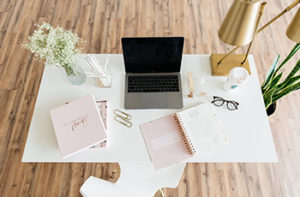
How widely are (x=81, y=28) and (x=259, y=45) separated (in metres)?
1.99

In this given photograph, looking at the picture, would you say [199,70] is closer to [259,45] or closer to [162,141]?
[162,141]

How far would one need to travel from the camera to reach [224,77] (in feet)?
4.42

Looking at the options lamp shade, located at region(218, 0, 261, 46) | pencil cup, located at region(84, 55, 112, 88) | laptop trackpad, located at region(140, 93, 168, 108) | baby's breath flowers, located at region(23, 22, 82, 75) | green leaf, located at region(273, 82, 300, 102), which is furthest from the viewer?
green leaf, located at region(273, 82, 300, 102)

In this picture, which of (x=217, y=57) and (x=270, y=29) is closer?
(x=217, y=57)

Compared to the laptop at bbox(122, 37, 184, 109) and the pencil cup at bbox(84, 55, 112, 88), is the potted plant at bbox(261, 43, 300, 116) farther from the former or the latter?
the pencil cup at bbox(84, 55, 112, 88)

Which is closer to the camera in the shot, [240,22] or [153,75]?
[240,22]

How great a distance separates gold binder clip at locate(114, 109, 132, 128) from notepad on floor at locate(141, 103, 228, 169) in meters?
0.09

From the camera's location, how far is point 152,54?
120cm

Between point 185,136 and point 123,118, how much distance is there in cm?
36

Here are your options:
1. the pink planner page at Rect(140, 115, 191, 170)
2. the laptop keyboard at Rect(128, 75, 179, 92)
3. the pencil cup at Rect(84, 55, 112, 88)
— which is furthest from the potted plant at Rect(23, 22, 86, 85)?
the pink planner page at Rect(140, 115, 191, 170)

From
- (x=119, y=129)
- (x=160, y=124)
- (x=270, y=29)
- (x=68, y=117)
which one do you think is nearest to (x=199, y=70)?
(x=160, y=124)

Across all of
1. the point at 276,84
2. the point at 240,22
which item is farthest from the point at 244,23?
the point at 276,84

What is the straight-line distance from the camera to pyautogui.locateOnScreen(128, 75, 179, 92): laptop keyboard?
1.28 metres

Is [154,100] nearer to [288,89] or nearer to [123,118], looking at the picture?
[123,118]
